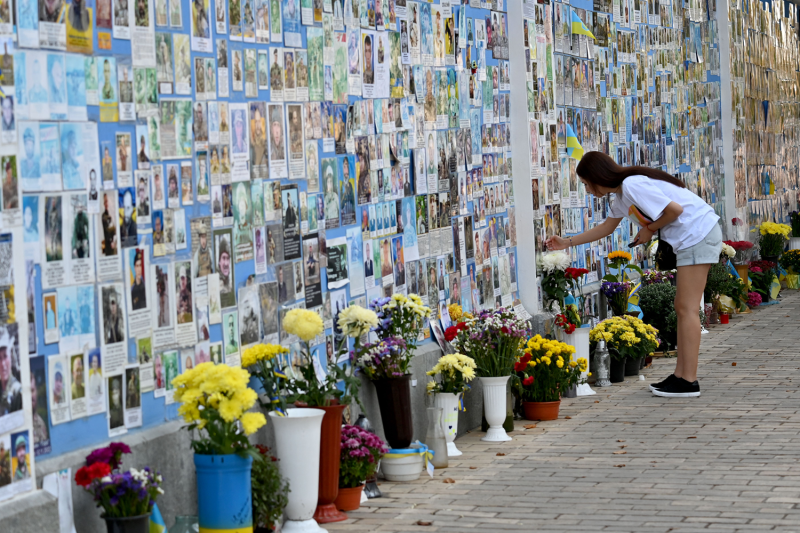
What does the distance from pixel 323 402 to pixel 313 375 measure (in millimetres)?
180

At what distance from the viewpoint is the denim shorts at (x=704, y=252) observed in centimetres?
920

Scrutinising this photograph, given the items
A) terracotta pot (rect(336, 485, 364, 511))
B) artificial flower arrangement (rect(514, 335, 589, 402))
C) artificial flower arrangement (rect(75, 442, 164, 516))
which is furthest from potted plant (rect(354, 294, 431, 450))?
artificial flower arrangement (rect(75, 442, 164, 516))

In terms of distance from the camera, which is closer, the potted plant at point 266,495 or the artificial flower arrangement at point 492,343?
the potted plant at point 266,495

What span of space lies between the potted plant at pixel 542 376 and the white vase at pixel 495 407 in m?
0.50

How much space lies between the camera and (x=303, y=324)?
6.03 meters

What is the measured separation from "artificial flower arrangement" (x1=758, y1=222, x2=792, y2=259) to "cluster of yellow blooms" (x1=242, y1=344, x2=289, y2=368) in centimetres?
1299

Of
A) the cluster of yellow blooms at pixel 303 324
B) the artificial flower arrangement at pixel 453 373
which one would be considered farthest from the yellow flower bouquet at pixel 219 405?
the artificial flower arrangement at pixel 453 373

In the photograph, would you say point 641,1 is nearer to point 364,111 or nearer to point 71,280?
point 364,111

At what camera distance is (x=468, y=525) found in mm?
6004

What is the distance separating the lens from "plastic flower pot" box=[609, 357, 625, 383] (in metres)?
10.4

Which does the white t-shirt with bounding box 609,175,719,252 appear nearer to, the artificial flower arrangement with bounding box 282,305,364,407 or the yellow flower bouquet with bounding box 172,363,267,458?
the artificial flower arrangement with bounding box 282,305,364,407

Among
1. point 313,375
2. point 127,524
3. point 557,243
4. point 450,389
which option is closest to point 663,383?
point 557,243

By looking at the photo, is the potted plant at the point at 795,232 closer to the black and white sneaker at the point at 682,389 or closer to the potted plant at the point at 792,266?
the potted plant at the point at 792,266

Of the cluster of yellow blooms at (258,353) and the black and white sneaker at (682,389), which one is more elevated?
the cluster of yellow blooms at (258,353)
